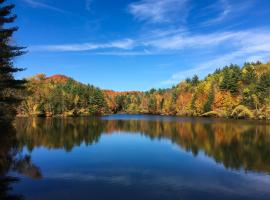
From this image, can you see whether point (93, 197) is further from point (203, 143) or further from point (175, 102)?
point (175, 102)

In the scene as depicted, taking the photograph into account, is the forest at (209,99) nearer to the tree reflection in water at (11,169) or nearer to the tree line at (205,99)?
the tree line at (205,99)

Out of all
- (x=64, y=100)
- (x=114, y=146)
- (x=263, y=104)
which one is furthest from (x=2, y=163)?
(x=64, y=100)

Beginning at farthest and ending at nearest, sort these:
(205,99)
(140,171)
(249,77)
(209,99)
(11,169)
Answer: (205,99) → (209,99) → (249,77) → (140,171) → (11,169)

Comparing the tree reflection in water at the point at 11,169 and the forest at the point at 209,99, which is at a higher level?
the forest at the point at 209,99

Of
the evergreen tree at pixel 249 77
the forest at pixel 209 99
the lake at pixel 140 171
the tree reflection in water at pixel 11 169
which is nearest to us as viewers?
the tree reflection in water at pixel 11 169

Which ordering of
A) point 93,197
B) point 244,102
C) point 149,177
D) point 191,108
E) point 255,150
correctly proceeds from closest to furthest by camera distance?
1. point 93,197
2. point 149,177
3. point 255,150
4. point 244,102
5. point 191,108

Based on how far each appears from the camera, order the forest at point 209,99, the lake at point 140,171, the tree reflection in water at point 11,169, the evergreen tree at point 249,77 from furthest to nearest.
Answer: the evergreen tree at point 249,77, the forest at point 209,99, the lake at point 140,171, the tree reflection in water at point 11,169

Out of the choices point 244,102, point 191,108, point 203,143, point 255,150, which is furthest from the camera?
point 191,108

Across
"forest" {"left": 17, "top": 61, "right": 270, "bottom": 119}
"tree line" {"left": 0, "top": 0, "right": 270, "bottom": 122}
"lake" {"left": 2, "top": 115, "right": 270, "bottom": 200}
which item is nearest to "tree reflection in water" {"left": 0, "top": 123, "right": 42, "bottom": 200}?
"lake" {"left": 2, "top": 115, "right": 270, "bottom": 200}

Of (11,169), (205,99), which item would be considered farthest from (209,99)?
(11,169)

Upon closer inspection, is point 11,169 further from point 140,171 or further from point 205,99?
point 205,99

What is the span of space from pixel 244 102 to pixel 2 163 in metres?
104

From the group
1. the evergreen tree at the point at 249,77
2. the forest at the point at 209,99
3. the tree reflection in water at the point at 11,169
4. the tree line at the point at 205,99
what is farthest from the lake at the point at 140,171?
the evergreen tree at the point at 249,77

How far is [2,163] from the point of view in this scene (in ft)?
77.1
